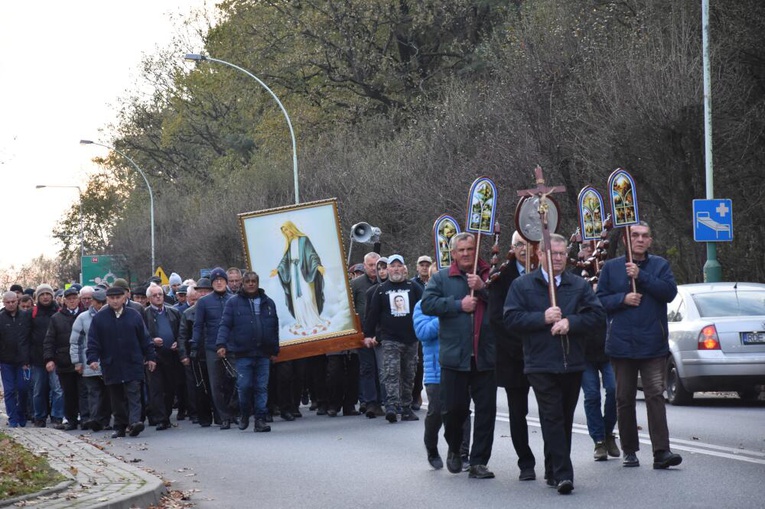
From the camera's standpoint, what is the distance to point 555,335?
32.5ft

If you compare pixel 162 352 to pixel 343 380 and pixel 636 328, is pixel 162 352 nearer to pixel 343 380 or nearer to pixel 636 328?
pixel 343 380

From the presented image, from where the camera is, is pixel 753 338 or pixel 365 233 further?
pixel 365 233

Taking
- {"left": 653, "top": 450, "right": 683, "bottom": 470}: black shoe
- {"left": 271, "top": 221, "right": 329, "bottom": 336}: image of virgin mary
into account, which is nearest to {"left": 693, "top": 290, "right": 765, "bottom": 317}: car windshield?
{"left": 271, "top": 221, "right": 329, "bottom": 336}: image of virgin mary

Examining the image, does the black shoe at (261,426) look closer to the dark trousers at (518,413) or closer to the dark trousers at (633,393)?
the dark trousers at (633,393)

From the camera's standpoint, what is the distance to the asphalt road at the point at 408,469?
977cm

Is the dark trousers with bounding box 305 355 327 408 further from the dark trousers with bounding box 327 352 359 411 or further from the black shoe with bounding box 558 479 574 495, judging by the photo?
the black shoe with bounding box 558 479 574 495

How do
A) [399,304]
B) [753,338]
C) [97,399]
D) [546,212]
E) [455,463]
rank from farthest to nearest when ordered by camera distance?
[97,399] < [753,338] < [399,304] < [455,463] < [546,212]

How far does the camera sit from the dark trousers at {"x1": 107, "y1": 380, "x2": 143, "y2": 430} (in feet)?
56.1

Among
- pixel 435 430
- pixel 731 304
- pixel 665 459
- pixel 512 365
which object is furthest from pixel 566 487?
pixel 731 304

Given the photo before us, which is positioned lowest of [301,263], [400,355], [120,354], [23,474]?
[23,474]

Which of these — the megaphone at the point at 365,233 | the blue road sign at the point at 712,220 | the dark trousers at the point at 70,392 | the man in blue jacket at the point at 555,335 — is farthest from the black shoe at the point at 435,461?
the blue road sign at the point at 712,220

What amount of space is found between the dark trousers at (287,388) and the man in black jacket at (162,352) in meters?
1.50

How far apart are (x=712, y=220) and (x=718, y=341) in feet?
24.6

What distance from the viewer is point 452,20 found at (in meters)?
47.4
